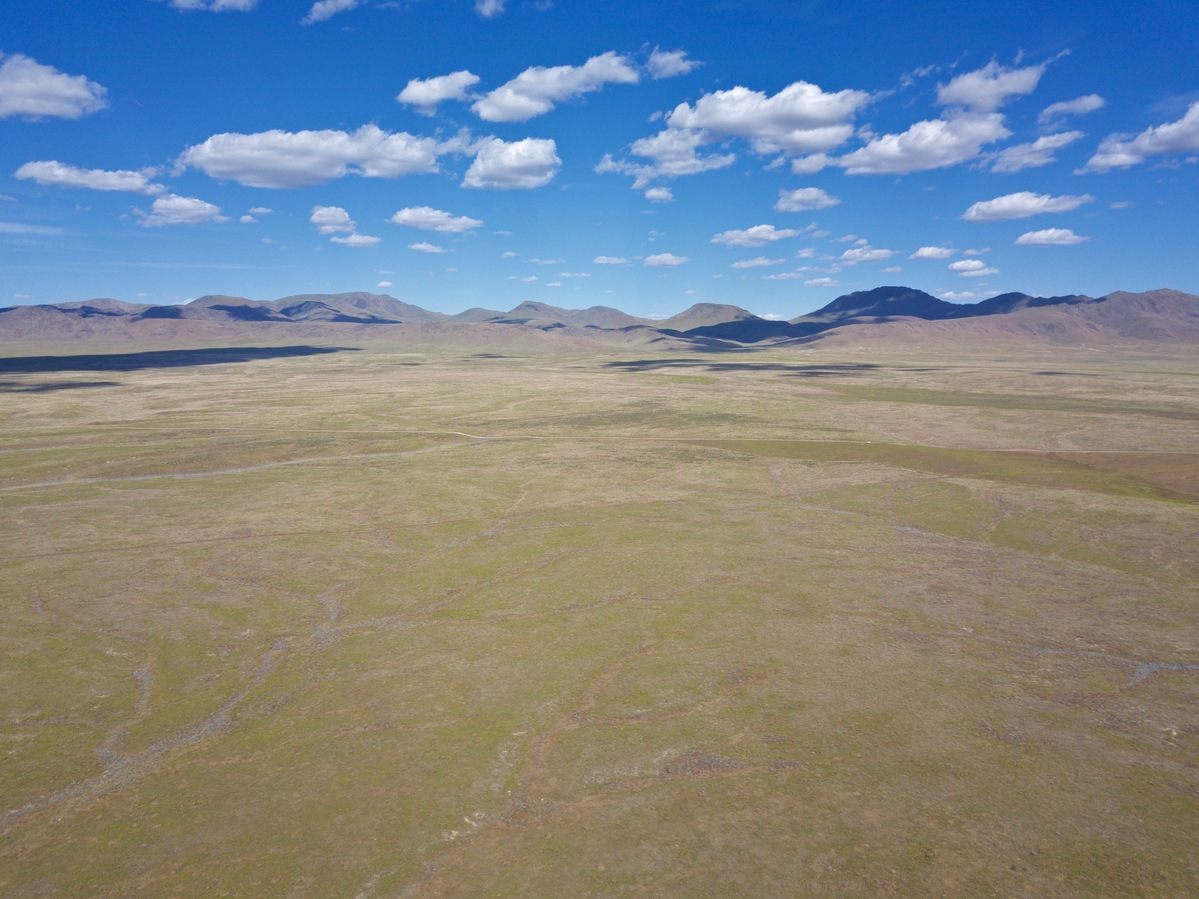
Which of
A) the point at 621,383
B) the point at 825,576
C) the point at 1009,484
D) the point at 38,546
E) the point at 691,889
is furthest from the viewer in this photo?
the point at 621,383

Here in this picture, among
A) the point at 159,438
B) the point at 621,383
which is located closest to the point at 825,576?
the point at 159,438

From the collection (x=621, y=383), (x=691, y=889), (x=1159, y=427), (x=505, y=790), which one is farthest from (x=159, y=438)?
(x=1159, y=427)

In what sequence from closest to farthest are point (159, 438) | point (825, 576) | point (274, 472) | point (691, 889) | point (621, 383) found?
point (691, 889), point (825, 576), point (274, 472), point (159, 438), point (621, 383)

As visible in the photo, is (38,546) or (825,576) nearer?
(825,576)

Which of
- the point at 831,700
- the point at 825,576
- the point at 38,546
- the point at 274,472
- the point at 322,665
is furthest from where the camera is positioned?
the point at 274,472

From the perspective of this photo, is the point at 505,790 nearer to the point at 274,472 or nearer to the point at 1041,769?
the point at 1041,769

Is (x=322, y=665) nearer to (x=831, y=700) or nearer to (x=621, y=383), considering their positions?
(x=831, y=700)
